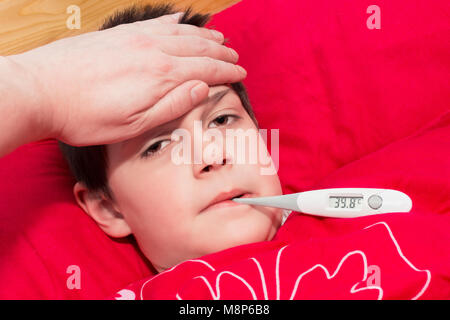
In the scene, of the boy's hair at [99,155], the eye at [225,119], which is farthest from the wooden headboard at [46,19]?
the eye at [225,119]

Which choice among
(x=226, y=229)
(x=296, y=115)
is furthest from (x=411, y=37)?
(x=226, y=229)

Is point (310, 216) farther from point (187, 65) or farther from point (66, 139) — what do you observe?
point (66, 139)

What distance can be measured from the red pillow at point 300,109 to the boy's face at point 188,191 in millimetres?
137

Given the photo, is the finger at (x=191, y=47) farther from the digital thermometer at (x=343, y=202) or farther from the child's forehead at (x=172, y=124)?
the digital thermometer at (x=343, y=202)

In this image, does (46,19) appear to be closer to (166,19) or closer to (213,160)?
(166,19)

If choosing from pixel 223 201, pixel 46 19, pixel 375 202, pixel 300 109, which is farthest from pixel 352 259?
pixel 46 19

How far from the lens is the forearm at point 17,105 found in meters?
0.80

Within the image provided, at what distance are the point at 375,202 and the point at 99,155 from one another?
0.52 metres

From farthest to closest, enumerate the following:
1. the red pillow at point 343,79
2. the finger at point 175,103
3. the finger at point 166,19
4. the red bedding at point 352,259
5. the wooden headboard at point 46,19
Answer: the wooden headboard at point 46,19 → the red pillow at point 343,79 → the finger at point 166,19 → the finger at point 175,103 → the red bedding at point 352,259

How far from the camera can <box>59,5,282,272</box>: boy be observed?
3.16ft

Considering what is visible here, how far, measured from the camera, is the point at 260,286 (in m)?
0.81

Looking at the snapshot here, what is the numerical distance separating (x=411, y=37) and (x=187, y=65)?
56 cm

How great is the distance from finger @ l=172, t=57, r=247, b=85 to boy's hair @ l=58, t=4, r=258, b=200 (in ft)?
0.35

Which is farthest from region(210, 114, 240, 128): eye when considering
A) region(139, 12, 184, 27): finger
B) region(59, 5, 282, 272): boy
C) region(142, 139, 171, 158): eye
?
region(139, 12, 184, 27): finger
